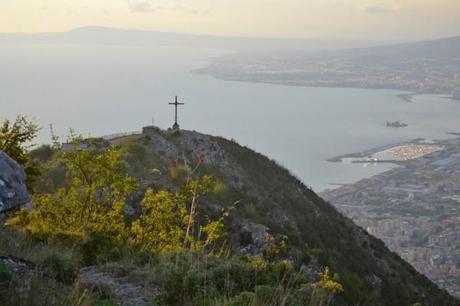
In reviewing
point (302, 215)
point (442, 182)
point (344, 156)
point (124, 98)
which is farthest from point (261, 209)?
point (124, 98)

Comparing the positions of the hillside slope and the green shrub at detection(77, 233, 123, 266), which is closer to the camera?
the green shrub at detection(77, 233, 123, 266)

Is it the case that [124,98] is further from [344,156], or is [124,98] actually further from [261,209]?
[261,209]

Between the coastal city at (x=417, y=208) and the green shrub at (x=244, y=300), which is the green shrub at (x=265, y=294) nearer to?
the green shrub at (x=244, y=300)

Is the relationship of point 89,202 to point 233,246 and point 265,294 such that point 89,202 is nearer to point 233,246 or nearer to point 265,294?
point 265,294

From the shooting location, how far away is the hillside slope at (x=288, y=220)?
1573 centimetres

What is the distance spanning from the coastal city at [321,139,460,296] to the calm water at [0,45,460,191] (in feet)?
14.4

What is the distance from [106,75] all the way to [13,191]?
163429 mm

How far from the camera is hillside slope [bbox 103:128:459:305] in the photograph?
15734 millimetres

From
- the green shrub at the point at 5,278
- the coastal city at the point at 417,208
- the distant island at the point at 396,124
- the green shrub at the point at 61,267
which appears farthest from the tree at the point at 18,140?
the distant island at the point at 396,124

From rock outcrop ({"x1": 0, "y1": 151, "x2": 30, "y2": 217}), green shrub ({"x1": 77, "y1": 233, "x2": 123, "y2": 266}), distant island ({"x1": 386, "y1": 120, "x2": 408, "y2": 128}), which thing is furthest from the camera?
distant island ({"x1": 386, "y1": 120, "x2": 408, "y2": 128})

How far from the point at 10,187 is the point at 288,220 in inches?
563

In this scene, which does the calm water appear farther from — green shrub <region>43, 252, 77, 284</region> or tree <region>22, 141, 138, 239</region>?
green shrub <region>43, 252, 77, 284</region>

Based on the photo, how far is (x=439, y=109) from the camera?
13288 centimetres

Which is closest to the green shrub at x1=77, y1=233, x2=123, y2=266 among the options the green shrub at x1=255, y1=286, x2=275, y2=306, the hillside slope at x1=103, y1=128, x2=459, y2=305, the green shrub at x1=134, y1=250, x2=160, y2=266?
the green shrub at x1=134, y1=250, x2=160, y2=266
